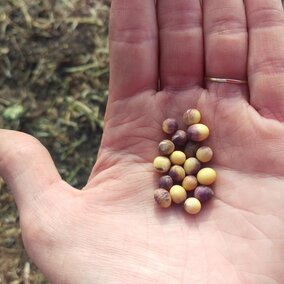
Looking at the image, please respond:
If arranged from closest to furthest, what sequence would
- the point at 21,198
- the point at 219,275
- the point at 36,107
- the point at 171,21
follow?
1. the point at 219,275
2. the point at 21,198
3. the point at 171,21
4. the point at 36,107

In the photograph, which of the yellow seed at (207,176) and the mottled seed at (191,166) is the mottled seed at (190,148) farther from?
the yellow seed at (207,176)

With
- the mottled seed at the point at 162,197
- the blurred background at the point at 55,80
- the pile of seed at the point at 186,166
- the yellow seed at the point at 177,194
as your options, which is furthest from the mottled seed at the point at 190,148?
the blurred background at the point at 55,80

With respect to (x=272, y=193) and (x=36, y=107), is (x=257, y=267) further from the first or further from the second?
(x=36, y=107)

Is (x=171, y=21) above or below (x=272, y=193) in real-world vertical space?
above

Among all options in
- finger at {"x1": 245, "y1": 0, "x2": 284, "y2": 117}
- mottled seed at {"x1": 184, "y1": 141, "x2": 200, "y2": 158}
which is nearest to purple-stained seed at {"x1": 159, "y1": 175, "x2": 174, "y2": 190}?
mottled seed at {"x1": 184, "y1": 141, "x2": 200, "y2": 158}

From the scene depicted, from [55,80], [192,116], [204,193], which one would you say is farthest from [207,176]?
[55,80]

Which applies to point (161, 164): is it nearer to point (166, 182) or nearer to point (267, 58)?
point (166, 182)

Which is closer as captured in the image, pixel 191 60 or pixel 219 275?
pixel 219 275

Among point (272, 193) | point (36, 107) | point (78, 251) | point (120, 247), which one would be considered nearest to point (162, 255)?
point (120, 247)
